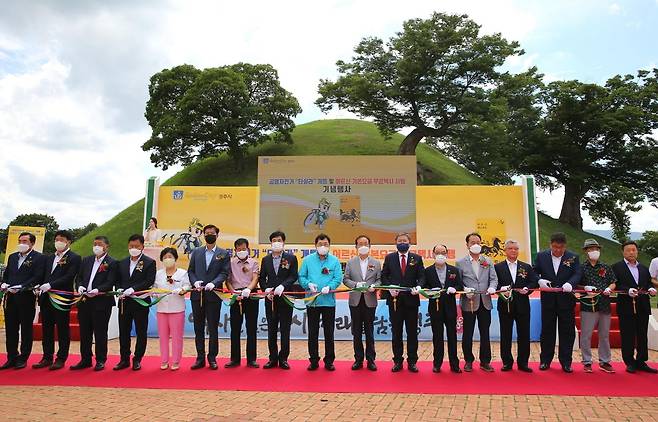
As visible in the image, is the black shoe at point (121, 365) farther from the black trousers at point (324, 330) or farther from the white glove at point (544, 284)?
the white glove at point (544, 284)

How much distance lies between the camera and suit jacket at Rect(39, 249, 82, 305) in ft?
19.6

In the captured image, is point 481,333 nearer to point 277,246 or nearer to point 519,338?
point 519,338

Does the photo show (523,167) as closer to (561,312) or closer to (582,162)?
(582,162)

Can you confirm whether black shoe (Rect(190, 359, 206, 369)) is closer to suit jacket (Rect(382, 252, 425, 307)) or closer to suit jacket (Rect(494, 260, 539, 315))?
suit jacket (Rect(382, 252, 425, 307))

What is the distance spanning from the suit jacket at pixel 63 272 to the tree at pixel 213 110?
21202 mm

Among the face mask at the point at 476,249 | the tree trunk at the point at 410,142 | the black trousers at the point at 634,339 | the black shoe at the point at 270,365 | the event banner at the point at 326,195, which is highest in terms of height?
the tree trunk at the point at 410,142

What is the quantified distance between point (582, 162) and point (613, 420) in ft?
82.3

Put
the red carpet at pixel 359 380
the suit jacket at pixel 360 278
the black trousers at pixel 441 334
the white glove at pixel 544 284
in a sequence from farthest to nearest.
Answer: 1. the suit jacket at pixel 360 278
2. the white glove at pixel 544 284
3. the black trousers at pixel 441 334
4. the red carpet at pixel 359 380

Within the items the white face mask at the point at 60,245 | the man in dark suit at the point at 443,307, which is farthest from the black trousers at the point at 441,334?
the white face mask at the point at 60,245

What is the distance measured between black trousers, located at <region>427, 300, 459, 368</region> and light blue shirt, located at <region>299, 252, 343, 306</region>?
1190 mm

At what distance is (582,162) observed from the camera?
25.8m

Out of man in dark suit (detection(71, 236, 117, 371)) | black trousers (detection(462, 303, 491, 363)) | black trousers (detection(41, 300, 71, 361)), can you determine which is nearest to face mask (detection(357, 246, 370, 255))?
black trousers (detection(462, 303, 491, 363))

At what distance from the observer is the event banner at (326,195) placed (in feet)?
42.5

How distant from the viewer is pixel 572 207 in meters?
27.4
